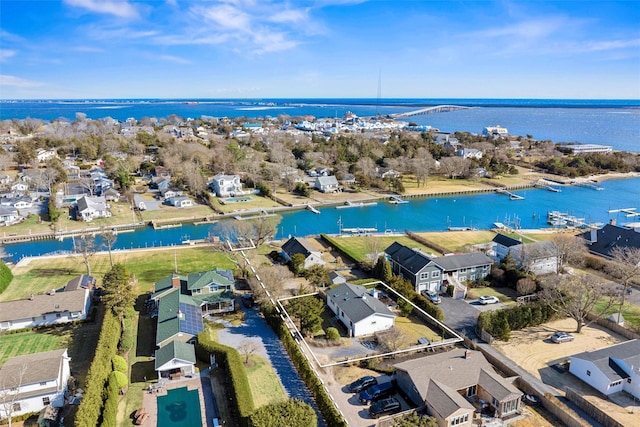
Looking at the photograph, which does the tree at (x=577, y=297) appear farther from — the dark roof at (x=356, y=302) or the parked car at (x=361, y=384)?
the parked car at (x=361, y=384)

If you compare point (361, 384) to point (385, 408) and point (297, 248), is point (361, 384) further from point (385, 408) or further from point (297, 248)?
point (297, 248)

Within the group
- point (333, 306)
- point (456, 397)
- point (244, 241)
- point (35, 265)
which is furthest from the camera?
point (244, 241)

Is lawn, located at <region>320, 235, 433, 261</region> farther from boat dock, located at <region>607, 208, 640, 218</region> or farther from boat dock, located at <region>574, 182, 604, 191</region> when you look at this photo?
boat dock, located at <region>574, 182, 604, 191</region>

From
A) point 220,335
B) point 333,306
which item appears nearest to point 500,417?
point 333,306

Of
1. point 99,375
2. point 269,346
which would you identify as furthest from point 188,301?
point 99,375

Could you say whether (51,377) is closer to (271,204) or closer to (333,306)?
(333,306)

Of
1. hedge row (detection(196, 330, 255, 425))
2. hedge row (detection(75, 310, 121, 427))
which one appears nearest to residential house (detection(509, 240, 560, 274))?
hedge row (detection(196, 330, 255, 425))
